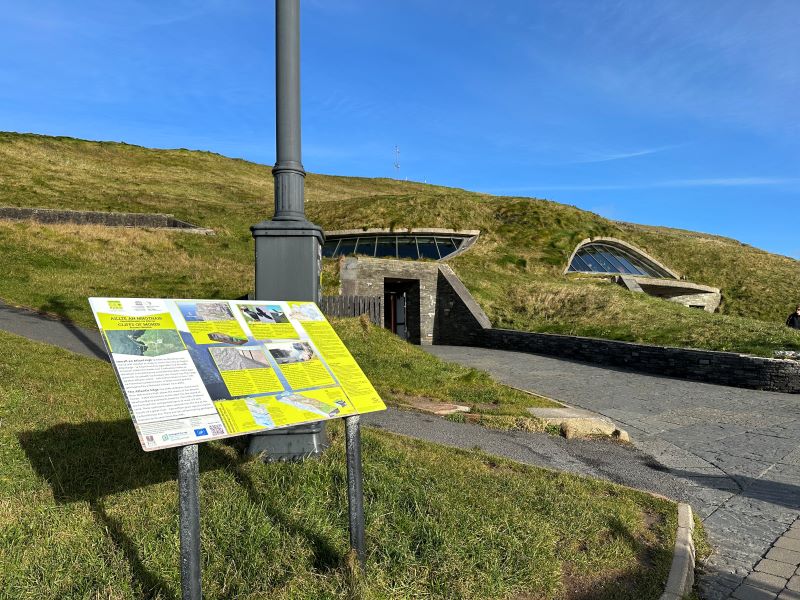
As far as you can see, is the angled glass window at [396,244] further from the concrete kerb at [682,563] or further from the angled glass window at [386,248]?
the concrete kerb at [682,563]

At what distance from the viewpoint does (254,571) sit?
3.16 meters

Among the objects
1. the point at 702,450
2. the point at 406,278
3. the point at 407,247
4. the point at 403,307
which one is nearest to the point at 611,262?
the point at 407,247

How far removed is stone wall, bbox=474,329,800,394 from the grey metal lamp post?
11.1m

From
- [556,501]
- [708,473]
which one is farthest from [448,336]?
[556,501]

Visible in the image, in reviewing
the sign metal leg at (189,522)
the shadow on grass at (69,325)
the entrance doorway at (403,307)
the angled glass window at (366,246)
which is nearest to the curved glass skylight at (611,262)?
the entrance doorway at (403,307)

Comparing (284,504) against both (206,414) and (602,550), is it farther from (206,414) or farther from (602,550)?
(602,550)

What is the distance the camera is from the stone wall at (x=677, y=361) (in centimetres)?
1153

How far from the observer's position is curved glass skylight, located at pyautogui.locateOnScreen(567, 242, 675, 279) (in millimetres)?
28750

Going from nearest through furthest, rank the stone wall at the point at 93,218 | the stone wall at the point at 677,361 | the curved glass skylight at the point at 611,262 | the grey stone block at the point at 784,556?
the grey stone block at the point at 784,556, the stone wall at the point at 677,361, the stone wall at the point at 93,218, the curved glass skylight at the point at 611,262

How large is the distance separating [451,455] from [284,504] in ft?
7.24

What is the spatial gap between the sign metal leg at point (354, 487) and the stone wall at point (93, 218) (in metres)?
25.3

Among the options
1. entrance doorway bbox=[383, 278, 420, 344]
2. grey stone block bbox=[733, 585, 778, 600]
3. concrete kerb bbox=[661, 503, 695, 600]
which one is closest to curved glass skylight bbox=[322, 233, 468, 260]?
entrance doorway bbox=[383, 278, 420, 344]

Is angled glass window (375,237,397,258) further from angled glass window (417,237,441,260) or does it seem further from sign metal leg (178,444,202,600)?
sign metal leg (178,444,202,600)

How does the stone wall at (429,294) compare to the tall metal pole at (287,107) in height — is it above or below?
below
